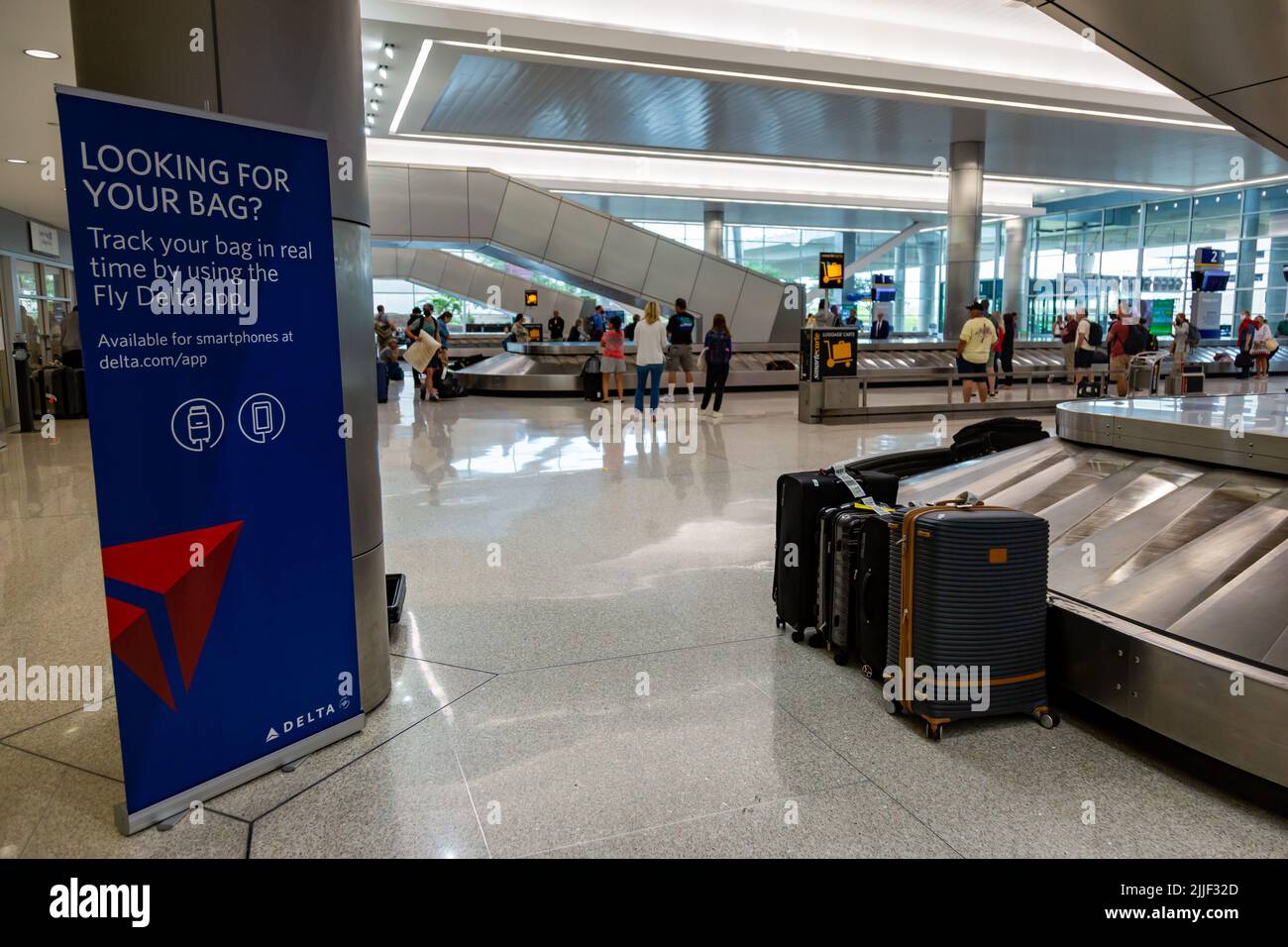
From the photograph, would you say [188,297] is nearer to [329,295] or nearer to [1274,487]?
[329,295]

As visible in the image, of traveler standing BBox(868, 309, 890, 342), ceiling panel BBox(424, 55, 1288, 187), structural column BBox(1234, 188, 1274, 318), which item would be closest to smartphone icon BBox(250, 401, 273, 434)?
ceiling panel BBox(424, 55, 1288, 187)

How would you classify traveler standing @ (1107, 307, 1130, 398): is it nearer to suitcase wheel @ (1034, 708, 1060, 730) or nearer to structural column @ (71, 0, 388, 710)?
suitcase wheel @ (1034, 708, 1060, 730)

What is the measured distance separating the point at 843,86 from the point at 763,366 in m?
7.33

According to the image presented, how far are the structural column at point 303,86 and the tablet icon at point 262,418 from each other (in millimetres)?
171

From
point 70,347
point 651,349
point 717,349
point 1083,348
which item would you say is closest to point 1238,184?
point 1083,348

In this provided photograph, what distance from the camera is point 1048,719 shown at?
11.6 ft

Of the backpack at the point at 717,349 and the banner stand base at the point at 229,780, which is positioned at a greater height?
the backpack at the point at 717,349

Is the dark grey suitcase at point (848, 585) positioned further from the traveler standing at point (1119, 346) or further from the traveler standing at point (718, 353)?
the traveler standing at point (1119, 346)

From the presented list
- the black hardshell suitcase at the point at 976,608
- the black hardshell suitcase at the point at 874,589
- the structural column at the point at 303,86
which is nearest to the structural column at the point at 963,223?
the black hardshell suitcase at the point at 874,589

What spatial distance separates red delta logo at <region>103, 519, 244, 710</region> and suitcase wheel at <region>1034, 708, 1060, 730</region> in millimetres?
3259

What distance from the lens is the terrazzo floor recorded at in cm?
280

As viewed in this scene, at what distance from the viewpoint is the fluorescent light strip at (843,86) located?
14.2 m

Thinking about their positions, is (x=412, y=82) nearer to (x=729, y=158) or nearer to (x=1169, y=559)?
(x=729, y=158)

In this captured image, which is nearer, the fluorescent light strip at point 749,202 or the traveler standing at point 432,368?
the traveler standing at point 432,368
